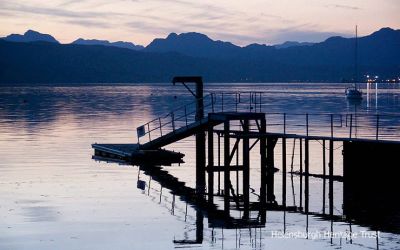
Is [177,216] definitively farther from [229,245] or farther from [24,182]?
[24,182]

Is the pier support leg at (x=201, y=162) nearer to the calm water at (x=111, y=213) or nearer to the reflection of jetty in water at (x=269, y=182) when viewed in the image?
the reflection of jetty in water at (x=269, y=182)

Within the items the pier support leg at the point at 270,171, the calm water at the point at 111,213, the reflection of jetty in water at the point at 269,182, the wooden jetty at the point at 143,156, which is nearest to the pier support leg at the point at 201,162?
the reflection of jetty in water at the point at 269,182

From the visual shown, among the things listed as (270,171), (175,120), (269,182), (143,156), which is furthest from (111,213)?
(175,120)

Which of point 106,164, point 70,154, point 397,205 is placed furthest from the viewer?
point 70,154

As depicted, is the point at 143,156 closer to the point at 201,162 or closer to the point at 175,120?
the point at 201,162

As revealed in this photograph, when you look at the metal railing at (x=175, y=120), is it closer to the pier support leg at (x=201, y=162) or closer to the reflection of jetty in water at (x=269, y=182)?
the pier support leg at (x=201, y=162)

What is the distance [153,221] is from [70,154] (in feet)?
75.3

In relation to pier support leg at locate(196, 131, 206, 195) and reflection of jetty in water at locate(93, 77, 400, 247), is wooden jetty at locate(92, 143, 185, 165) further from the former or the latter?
pier support leg at locate(196, 131, 206, 195)

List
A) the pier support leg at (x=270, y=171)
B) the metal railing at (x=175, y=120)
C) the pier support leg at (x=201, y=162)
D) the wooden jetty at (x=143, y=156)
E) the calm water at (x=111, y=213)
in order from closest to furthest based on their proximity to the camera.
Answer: the calm water at (x=111, y=213) → the pier support leg at (x=270, y=171) → the pier support leg at (x=201, y=162) → the metal railing at (x=175, y=120) → the wooden jetty at (x=143, y=156)

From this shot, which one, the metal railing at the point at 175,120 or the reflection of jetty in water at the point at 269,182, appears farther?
the metal railing at the point at 175,120

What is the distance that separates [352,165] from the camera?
3547 centimetres

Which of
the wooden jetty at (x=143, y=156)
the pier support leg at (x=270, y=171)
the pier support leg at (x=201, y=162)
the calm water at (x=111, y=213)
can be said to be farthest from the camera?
the wooden jetty at (x=143, y=156)

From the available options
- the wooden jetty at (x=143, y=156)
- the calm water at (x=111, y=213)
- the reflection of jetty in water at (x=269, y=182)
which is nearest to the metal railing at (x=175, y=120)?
the wooden jetty at (x=143, y=156)

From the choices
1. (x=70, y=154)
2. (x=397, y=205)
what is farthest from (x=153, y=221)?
(x=70, y=154)
